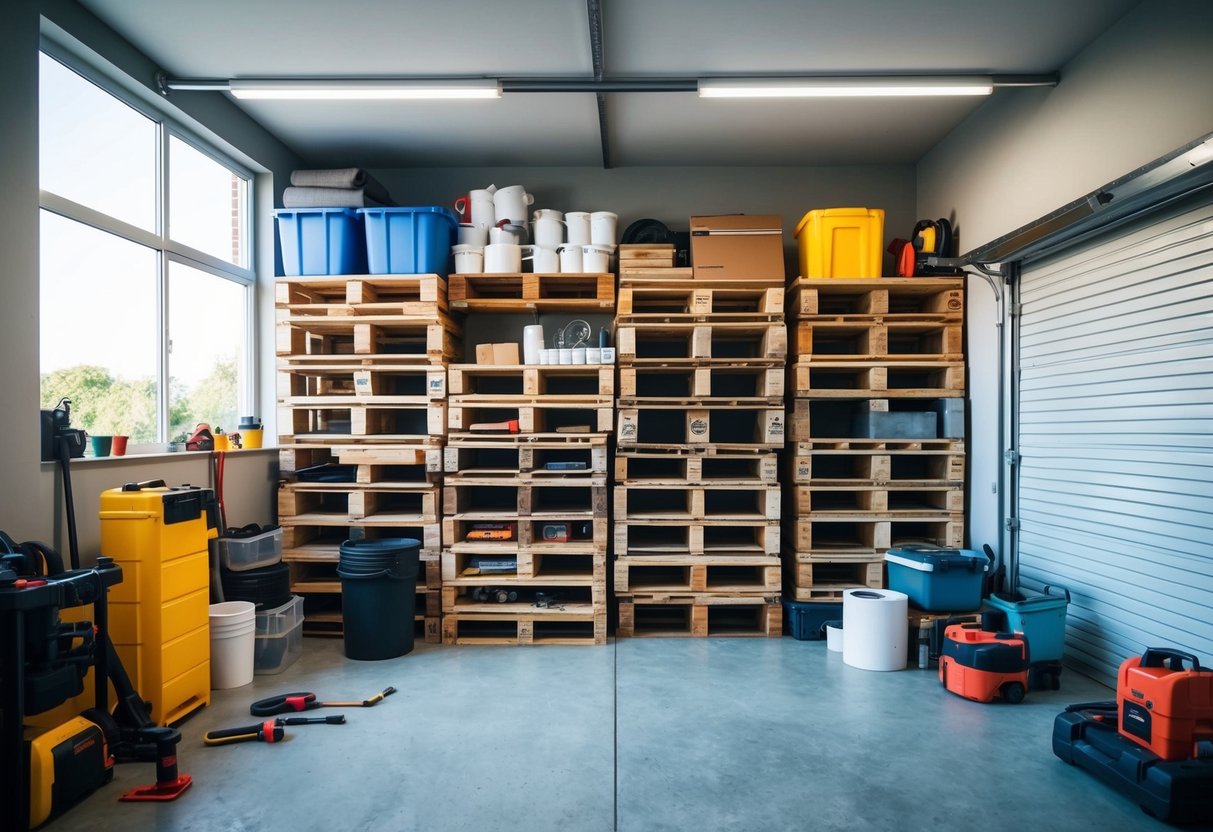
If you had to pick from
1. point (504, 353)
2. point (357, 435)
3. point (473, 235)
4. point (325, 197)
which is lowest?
point (357, 435)

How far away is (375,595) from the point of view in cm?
473

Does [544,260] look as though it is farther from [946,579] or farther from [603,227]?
[946,579]

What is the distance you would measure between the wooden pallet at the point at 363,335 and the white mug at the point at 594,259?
4.31ft

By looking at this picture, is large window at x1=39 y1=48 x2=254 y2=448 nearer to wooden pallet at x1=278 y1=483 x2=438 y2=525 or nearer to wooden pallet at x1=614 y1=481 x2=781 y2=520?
wooden pallet at x1=278 y1=483 x2=438 y2=525

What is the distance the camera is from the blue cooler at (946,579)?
4.71 meters

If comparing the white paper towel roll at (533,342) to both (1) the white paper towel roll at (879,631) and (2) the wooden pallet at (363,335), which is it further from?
(1) the white paper towel roll at (879,631)

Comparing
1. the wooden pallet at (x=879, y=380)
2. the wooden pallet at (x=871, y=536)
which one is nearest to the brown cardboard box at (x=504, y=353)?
the wooden pallet at (x=879, y=380)

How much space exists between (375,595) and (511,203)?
11.3 feet

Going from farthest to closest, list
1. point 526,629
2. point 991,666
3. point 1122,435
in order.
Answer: point 526,629 → point 1122,435 → point 991,666

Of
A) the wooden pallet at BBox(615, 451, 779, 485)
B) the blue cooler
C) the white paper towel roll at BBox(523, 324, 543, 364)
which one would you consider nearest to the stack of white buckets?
the white paper towel roll at BBox(523, 324, 543, 364)

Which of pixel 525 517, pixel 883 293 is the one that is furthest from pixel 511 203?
pixel 883 293

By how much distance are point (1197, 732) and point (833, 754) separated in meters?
1.55

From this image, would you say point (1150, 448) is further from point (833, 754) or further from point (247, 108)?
point (247, 108)

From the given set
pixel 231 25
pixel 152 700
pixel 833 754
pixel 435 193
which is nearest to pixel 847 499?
pixel 833 754
